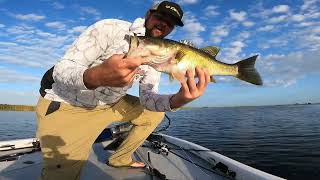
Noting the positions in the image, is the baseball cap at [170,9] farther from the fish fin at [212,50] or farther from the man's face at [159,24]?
the fish fin at [212,50]

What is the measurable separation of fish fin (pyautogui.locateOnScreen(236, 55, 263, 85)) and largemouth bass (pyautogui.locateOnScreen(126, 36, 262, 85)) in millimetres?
44

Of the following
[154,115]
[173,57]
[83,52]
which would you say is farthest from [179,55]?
[154,115]

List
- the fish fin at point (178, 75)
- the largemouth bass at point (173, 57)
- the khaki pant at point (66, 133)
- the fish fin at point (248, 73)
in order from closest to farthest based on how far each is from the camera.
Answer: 1. the largemouth bass at point (173, 57)
2. the fish fin at point (178, 75)
3. the fish fin at point (248, 73)
4. the khaki pant at point (66, 133)

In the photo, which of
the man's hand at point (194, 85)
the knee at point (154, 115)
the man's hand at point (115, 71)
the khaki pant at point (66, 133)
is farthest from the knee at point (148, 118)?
the man's hand at point (115, 71)

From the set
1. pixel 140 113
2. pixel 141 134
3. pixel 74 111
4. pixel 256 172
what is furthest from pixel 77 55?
pixel 256 172

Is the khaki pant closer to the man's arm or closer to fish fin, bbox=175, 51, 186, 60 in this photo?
the man's arm

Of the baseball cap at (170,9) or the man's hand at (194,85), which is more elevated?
the baseball cap at (170,9)

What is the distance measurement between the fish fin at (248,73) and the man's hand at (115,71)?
1793 millimetres

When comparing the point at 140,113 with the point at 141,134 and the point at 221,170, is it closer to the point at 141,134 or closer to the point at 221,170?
the point at 141,134

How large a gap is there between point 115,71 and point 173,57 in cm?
88

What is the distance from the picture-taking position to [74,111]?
5.44 metres

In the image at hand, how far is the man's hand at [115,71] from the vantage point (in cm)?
295

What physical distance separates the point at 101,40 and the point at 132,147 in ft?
10.4

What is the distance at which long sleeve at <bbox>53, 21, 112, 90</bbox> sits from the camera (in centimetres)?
424
